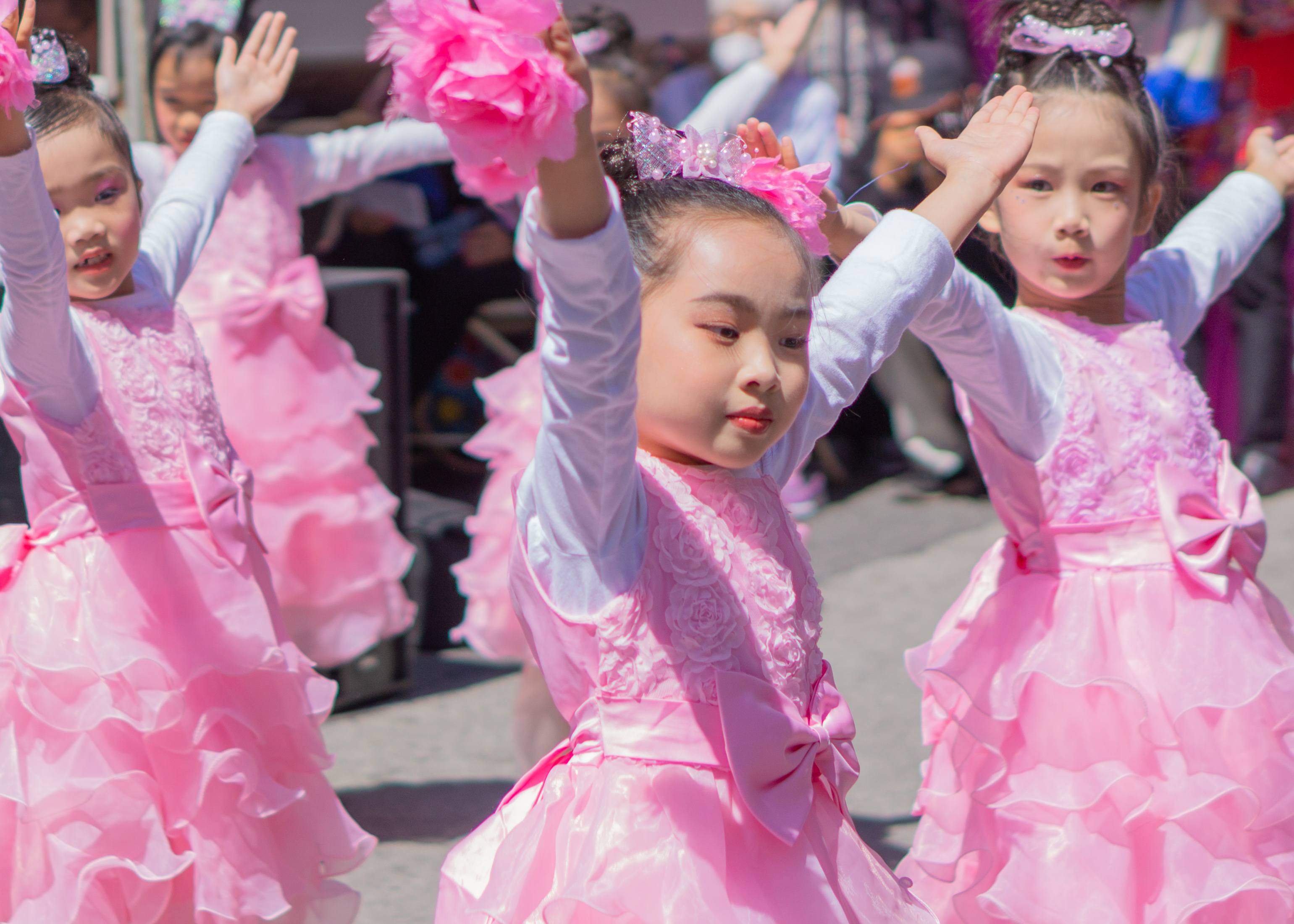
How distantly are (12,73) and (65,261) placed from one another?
32 centimetres

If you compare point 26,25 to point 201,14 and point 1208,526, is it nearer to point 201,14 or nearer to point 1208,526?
point 1208,526

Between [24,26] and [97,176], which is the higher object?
[24,26]

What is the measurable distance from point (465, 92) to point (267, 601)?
1614 mm

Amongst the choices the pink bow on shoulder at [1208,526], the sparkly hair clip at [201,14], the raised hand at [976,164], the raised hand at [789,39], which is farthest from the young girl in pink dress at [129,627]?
the raised hand at [789,39]

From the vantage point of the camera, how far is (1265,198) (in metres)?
2.83

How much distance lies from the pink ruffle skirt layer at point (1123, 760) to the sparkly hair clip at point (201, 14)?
2.71 m

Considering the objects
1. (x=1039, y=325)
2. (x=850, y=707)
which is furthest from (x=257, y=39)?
(x=850, y=707)

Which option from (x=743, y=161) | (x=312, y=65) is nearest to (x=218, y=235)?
(x=743, y=161)

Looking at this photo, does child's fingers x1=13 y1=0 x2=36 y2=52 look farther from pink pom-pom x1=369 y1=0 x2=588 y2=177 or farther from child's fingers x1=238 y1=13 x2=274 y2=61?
pink pom-pom x1=369 y1=0 x2=588 y2=177

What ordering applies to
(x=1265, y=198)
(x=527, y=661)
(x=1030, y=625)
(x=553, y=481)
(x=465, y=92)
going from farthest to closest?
(x=527, y=661)
(x=1265, y=198)
(x=1030, y=625)
(x=553, y=481)
(x=465, y=92)

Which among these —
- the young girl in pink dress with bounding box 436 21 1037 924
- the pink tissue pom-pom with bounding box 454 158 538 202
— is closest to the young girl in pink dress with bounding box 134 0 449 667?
the young girl in pink dress with bounding box 436 21 1037 924

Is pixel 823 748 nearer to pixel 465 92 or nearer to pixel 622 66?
pixel 465 92

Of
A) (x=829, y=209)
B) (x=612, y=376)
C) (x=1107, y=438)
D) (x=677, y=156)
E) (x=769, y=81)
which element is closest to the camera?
(x=612, y=376)

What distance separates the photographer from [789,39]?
4.37 metres
